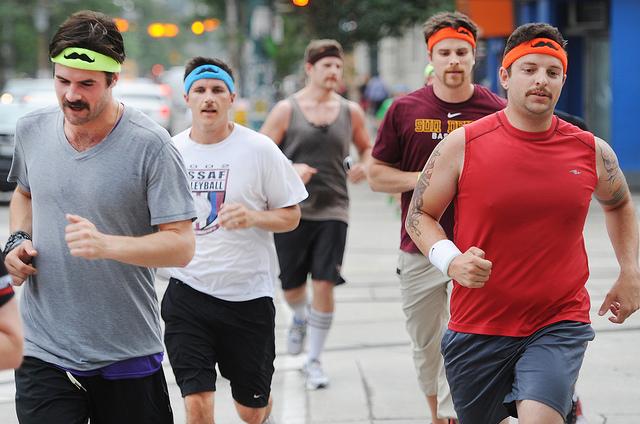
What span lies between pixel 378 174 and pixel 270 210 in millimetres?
721

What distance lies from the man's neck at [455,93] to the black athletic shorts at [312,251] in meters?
1.96

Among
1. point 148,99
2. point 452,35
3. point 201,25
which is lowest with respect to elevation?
point 148,99

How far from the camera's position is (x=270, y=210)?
5.76 metres

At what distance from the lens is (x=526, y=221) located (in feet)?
14.0

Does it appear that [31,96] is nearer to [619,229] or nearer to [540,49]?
[619,229]

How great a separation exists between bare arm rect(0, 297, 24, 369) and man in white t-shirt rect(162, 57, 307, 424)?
2.52 meters

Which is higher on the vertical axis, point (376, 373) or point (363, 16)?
point (363, 16)

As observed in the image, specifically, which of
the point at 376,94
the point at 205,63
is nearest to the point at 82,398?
the point at 205,63

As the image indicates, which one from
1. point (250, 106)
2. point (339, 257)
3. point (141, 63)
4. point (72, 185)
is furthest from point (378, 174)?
point (141, 63)

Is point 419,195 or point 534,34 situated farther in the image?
point 419,195

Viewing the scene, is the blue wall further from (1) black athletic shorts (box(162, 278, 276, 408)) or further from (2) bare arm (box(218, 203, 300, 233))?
(1) black athletic shorts (box(162, 278, 276, 408))

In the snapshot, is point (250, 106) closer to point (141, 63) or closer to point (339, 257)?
point (339, 257)

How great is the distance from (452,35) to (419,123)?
1.70 feet

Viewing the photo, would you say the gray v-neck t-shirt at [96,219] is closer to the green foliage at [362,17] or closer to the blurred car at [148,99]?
Answer: the green foliage at [362,17]
